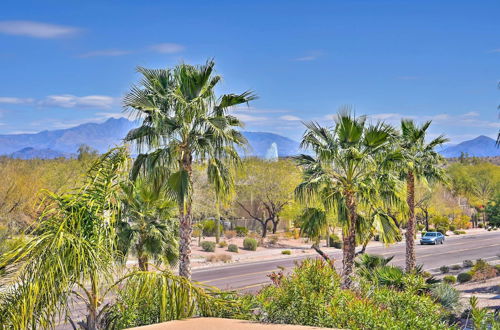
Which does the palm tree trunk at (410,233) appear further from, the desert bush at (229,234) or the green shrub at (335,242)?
the desert bush at (229,234)

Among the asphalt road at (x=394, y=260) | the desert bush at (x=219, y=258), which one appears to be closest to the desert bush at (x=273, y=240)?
the asphalt road at (x=394, y=260)

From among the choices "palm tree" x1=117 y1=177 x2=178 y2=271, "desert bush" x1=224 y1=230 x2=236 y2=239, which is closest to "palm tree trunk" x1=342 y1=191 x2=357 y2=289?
"palm tree" x1=117 y1=177 x2=178 y2=271

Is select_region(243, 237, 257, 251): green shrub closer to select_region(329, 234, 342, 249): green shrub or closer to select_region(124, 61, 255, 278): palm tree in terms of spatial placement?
select_region(329, 234, 342, 249): green shrub

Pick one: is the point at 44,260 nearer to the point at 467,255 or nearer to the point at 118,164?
the point at 118,164

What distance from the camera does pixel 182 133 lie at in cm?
1808

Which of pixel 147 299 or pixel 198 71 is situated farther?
pixel 198 71

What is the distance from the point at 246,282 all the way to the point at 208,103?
14493 millimetres

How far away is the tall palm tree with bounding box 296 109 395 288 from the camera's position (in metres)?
20.8

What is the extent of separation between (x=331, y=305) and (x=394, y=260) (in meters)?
34.0

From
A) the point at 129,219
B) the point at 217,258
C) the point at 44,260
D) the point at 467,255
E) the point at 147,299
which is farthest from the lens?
the point at 467,255

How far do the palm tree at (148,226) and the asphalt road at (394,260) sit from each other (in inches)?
159

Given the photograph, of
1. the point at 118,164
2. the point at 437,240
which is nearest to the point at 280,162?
the point at 437,240

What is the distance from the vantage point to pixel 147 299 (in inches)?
400

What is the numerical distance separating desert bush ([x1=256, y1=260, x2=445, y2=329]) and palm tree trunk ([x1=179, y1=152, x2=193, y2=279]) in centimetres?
652
